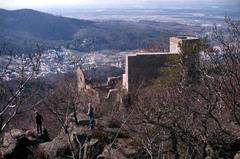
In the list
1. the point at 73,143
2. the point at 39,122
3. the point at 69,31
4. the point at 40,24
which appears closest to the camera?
the point at 73,143

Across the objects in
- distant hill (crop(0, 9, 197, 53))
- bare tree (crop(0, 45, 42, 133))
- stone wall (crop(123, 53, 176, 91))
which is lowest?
distant hill (crop(0, 9, 197, 53))

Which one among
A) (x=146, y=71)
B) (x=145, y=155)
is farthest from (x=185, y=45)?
(x=145, y=155)

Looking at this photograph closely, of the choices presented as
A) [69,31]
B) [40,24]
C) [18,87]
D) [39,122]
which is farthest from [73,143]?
[40,24]

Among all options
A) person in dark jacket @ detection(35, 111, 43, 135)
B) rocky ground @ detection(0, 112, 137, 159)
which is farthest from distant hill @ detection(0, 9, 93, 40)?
rocky ground @ detection(0, 112, 137, 159)

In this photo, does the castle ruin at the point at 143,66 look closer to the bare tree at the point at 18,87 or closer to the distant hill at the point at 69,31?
the bare tree at the point at 18,87

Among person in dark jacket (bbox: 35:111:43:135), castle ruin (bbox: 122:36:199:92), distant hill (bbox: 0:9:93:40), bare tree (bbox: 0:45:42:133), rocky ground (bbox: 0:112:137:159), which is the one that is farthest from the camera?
distant hill (bbox: 0:9:93:40)

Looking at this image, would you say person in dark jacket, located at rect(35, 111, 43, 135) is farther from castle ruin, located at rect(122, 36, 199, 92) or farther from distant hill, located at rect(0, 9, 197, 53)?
distant hill, located at rect(0, 9, 197, 53)

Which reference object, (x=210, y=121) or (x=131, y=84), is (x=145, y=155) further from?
(x=131, y=84)

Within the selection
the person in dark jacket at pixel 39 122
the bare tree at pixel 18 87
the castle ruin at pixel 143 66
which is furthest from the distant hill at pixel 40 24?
the bare tree at pixel 18 87

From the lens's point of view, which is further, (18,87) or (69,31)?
(69,31)

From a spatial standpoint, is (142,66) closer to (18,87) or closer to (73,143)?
(73,143)

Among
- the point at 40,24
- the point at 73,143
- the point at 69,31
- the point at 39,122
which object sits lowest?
the point at 69,31
